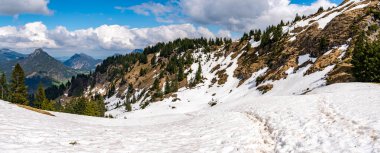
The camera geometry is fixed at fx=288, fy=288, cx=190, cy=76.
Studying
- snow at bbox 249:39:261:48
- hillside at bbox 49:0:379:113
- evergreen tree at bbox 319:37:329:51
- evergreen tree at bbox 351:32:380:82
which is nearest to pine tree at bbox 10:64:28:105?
hillside at bbox 49:0:379:113

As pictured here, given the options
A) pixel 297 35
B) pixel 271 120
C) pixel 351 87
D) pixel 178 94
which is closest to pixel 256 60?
pixel 297 35

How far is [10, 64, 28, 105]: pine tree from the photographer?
80375 mm

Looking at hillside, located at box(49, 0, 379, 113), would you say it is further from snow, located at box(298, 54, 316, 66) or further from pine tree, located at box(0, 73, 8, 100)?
pine tree, located at box(0, 73, 8, 100)

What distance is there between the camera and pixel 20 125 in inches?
817

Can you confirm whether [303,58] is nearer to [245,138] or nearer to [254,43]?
[254,43]

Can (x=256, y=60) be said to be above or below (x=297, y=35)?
below

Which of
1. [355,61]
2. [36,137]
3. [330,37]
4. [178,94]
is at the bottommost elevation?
[178,94]

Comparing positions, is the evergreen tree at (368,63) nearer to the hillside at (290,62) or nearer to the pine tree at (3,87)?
the hillside at (290,62)

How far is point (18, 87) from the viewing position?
268ft

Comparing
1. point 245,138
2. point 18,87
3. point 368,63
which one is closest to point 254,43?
point 368,63

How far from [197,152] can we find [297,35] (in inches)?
4649

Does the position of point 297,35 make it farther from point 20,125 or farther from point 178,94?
point 20,125

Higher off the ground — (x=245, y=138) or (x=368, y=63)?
(x=368, y=63)

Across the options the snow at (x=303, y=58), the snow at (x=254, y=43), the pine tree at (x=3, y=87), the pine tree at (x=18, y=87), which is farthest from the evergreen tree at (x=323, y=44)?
the pine tree at (x=3, y=87)
